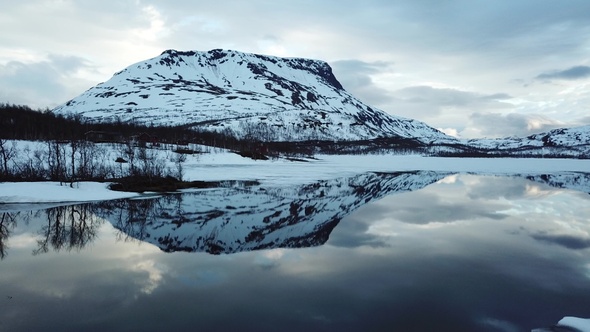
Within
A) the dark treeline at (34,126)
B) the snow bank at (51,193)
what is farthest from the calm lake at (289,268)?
the dark treeline at (34,126)

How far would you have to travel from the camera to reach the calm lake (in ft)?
28.3

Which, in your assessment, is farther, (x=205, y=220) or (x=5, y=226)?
(x=205, y=220)

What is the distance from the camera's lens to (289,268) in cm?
1241

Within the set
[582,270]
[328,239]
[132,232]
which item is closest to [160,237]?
[132,232]

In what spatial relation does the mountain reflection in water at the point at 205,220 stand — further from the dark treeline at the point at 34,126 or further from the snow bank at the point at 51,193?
the dark treeline at the point at 34,126

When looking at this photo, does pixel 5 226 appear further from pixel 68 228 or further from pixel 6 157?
pixel 6 157

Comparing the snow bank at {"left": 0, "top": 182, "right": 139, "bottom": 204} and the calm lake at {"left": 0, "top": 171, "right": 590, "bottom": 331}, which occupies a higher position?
the snow bank at {"left": 0, "top": 182, "right": 139, "bottom": 204}

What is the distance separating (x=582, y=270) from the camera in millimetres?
12219

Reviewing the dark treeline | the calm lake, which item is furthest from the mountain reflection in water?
the dark treeline

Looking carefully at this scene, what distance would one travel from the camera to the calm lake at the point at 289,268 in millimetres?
8625

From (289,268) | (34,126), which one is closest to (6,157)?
(289,268)

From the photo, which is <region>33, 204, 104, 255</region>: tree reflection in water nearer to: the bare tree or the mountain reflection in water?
the mountain reflection in water

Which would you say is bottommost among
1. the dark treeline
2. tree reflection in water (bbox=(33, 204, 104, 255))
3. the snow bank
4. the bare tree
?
tree reflection in water (bbox=(33, 204, 104, 255))


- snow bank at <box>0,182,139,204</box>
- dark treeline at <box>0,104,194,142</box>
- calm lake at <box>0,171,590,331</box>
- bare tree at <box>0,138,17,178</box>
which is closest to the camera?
calm lake at <box>0,171,590,331</box>
